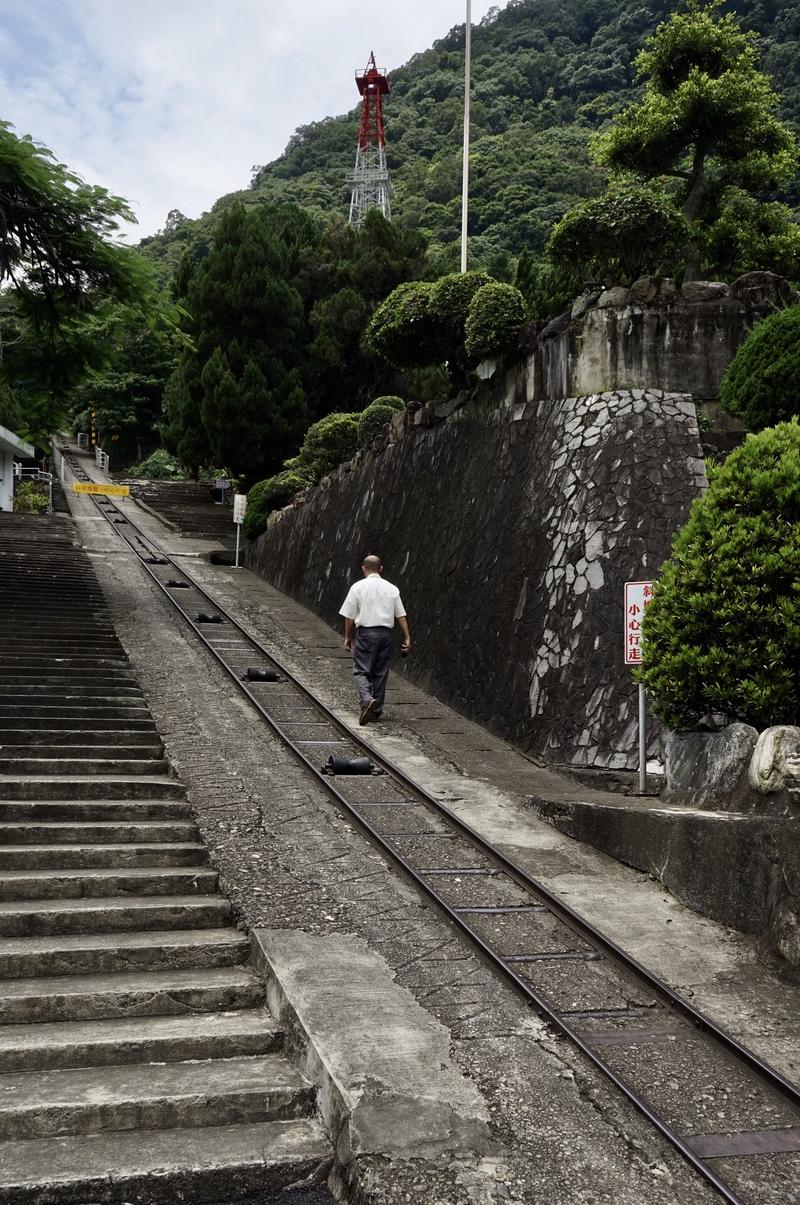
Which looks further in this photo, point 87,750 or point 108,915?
point 87,750

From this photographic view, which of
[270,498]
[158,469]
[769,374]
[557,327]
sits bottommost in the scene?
[270,498]

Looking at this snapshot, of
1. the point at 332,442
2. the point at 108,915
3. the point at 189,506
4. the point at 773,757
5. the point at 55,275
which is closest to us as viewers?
A: the point at 108,915

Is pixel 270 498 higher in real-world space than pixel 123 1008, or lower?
higher

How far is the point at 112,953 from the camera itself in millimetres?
4996

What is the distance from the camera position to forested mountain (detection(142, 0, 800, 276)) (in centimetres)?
5356

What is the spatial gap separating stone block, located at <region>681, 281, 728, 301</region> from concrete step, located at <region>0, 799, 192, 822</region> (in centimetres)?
805

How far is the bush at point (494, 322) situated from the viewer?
12.9 metres

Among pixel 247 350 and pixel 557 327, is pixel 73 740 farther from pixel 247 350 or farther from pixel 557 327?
pixel 247 350

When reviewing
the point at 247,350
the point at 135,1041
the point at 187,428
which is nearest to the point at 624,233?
the point at 135,1041

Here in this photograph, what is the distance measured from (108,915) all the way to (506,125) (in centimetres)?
7999

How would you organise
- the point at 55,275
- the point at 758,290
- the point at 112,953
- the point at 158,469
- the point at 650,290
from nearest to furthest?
the point at 112,953
the point at 650,290
the point at 758,290
the point at 55,275
the point at 158,469

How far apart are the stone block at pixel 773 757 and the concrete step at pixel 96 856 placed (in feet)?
11.1

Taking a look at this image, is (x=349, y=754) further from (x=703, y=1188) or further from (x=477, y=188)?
(x=477, y=188)

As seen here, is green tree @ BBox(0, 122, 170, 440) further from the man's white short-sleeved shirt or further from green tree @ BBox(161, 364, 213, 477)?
green tree @ BBox(161, 364, 213, 477)
